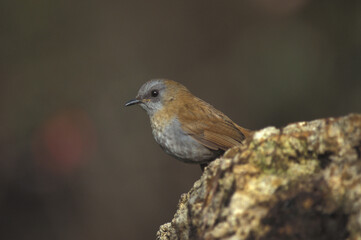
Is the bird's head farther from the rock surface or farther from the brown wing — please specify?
the rock surface

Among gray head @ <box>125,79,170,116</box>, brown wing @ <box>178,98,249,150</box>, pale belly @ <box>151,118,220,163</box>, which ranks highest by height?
gray head @ <box>125,79,170,116</box>

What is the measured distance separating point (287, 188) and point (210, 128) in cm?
234

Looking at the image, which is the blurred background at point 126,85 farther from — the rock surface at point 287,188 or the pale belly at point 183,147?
the rock surface at point 287,188

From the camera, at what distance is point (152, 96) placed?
492 cm

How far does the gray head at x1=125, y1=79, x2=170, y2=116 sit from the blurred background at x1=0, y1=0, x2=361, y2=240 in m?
2.70

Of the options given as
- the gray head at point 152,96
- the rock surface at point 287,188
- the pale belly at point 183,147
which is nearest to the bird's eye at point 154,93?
the gray head at point 152,96

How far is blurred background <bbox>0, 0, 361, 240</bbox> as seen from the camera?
23.9 ft

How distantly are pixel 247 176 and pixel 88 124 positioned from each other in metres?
5.96

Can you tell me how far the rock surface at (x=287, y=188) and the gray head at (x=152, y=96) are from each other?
2.32m

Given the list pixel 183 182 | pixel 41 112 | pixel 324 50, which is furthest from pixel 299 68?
pixel 41 112

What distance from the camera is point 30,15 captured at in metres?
8.41

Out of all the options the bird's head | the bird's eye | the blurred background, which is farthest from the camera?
the blurred background

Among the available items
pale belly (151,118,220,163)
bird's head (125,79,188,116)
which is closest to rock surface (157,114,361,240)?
pale belly (151,118,220,163)

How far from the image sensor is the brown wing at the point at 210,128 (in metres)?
4.41
